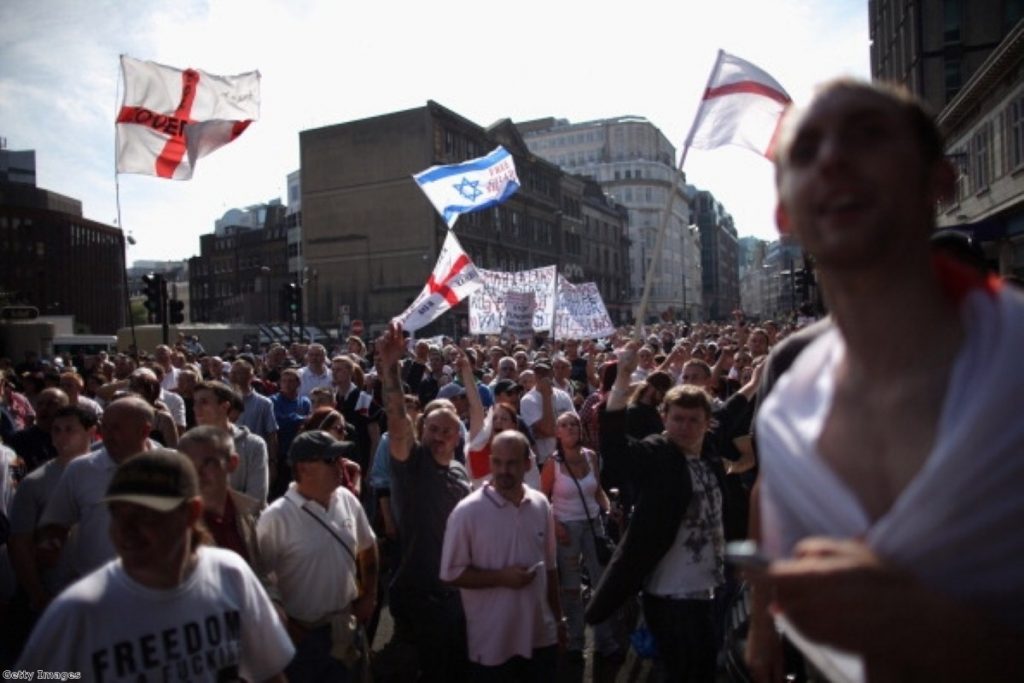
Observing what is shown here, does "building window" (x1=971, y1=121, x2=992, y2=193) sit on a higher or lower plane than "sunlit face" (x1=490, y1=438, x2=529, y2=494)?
higher

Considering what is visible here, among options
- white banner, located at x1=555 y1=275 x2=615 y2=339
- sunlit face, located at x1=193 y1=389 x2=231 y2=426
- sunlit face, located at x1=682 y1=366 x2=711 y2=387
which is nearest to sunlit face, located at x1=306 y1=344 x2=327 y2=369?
sunlit face, located at x1=193 y1=389 x2=231 y2=426

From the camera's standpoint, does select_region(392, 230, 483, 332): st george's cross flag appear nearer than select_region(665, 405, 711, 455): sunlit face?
No

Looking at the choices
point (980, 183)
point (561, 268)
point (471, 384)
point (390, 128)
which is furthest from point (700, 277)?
point (471, 384)

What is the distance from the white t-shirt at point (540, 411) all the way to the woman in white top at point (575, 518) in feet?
3.99

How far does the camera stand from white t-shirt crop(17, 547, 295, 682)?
237 cm

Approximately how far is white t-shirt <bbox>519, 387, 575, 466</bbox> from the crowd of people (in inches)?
1.5

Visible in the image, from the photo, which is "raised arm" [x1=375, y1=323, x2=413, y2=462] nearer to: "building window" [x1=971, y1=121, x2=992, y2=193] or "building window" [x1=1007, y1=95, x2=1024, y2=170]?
"building window" [x1=1007, y1=95, x2=1024, y2=170]

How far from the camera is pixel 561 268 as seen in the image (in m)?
73.2

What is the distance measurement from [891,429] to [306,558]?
3.38 meters

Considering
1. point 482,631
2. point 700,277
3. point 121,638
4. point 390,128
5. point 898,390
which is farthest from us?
point 700,277

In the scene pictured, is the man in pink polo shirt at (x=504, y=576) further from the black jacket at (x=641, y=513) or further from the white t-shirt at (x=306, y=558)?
the white t-shirt at (x=306, y=558)

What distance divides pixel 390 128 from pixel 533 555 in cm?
5319

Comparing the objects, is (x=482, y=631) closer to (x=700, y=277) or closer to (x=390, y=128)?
(x=390, y=128)

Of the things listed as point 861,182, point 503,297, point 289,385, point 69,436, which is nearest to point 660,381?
point 69,436
